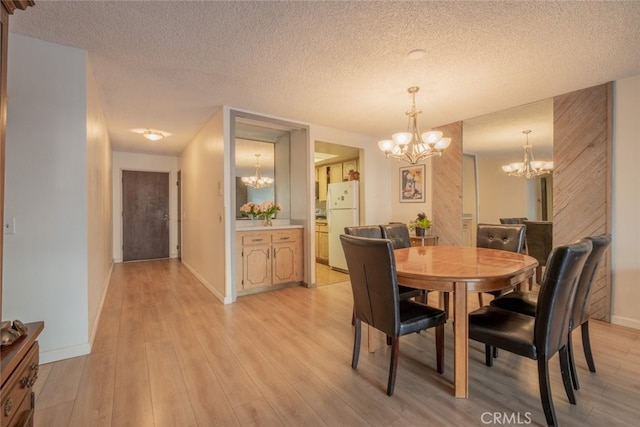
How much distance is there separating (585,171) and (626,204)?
0.45 metres

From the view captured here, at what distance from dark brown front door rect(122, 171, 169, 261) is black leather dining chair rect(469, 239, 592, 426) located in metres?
6.54

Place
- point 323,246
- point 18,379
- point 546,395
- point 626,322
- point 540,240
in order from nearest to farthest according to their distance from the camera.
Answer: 1. point 18,379
2. point 546,395
3. point 626,322
4. point 540,240
5. point 323,246

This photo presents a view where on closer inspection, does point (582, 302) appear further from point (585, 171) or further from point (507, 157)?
point (507, 157)

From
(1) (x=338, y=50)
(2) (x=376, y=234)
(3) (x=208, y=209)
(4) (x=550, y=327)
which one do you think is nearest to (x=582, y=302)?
(4) (x=550, y=327)

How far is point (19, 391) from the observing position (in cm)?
101

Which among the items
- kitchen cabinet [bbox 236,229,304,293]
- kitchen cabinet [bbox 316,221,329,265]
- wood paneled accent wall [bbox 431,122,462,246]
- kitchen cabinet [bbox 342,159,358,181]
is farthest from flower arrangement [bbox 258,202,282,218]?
wood paneled accent wall [bbox 431,122,462,246]

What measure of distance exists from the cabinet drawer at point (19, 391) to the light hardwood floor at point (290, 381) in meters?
0.61

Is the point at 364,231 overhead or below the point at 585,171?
below

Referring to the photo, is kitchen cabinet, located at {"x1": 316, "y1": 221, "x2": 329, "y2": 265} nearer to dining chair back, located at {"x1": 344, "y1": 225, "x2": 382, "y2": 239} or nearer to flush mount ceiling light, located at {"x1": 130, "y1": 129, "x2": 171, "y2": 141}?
dining chair back, located at {"x1": 344, "y1": 225, "x2": 382, "y2": 239}

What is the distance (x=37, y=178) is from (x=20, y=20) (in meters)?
1.02

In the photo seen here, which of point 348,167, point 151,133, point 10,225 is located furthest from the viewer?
point 348,167

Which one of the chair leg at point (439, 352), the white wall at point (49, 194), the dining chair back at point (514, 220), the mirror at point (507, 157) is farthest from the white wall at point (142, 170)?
the dining chair back at point (514, 220)

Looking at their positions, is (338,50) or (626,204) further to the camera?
(626,204)

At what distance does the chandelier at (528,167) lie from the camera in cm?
329
